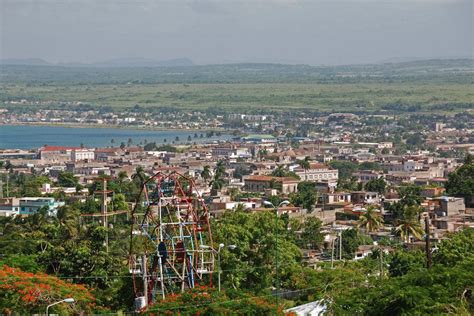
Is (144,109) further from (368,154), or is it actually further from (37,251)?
(37,251)

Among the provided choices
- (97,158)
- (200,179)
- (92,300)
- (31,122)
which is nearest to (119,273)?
(92,300)

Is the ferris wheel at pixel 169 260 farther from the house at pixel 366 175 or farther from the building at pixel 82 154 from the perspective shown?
the building at pixel 82 154

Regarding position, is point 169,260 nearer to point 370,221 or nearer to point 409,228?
point 409,228

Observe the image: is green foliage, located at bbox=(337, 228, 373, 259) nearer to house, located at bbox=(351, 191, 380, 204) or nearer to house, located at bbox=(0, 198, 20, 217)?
house, located at bbox=(351, 191, 380, 204)

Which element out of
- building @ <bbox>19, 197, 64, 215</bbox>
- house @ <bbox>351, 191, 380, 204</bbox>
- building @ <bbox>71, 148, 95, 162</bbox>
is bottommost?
building @ <bbox>71, 148, 95, 162</bbox>

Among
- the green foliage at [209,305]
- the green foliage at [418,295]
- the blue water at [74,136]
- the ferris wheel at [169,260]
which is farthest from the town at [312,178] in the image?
the blue water at [74,136]

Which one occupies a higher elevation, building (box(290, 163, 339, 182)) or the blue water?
building (box(290, 163, 339, 182))

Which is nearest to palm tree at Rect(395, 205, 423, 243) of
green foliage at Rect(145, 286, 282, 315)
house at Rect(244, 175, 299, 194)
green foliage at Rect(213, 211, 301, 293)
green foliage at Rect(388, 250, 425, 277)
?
green foliage at Rect(388, 250, 425, 277)

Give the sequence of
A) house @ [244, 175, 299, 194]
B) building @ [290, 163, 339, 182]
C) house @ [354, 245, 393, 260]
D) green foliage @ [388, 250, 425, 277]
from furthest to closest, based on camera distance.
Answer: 1. building @ [290, 163, 339, 182]
2. house @ [244, 175, 299, 194]
3. house @ [354, 245, 393, 260]
4. green foliage @ [388, 250, 425, 277]
